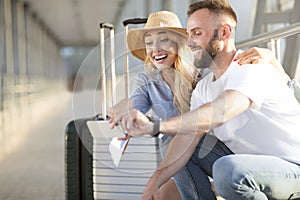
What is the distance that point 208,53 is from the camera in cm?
152

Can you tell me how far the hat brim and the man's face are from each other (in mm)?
38

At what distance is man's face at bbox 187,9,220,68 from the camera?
1480mm

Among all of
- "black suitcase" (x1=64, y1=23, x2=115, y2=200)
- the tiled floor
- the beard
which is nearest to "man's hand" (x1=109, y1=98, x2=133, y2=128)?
the beard

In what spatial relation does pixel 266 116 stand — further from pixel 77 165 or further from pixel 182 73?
pixel 77 165

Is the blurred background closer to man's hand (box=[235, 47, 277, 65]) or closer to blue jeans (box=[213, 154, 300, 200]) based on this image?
man's hand (box=[235, 47, 277, 65])

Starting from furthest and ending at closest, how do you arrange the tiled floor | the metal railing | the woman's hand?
the tiled floor, the metal railing, the woman's hand

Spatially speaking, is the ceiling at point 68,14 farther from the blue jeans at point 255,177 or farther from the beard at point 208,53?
the blue jeans at point 255,177

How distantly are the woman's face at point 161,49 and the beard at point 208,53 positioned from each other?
0.32ft

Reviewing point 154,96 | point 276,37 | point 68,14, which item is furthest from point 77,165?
point 68,14

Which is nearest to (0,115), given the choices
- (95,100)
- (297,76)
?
(297,76)

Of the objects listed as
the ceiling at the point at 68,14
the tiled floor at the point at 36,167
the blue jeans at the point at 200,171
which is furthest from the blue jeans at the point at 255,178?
the ceiling at the point at 68,14

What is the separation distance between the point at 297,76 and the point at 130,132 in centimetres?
223

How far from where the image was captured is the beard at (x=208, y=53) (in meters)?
1.49

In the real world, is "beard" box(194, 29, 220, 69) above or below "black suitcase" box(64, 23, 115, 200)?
above
